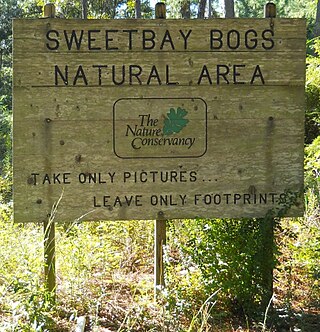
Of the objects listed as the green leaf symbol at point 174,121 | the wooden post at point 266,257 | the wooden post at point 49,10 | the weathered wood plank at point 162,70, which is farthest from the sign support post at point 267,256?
the wooden post at point 49,10

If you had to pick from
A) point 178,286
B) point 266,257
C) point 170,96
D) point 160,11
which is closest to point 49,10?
point 160,11

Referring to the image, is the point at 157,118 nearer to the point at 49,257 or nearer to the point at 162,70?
the point at 162,70

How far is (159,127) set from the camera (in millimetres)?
4406

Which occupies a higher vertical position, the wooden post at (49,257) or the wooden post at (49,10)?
the wooden post at (49,10)

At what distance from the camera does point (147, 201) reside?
445 cm

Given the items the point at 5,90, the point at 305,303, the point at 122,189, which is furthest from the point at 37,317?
the point at 5,90

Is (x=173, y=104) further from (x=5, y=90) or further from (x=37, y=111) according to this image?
(x=5, y=90)

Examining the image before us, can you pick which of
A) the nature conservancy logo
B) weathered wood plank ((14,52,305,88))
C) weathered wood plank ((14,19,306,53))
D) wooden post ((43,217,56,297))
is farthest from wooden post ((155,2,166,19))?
wooden post ((43,217,56,297))

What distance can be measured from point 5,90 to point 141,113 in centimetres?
2736

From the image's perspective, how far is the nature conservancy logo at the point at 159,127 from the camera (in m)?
4.38

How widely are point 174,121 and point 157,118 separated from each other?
149 mm

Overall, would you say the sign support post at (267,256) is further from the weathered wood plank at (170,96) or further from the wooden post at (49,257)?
the wooden post at (49,257)

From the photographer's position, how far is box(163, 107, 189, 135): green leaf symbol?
14.5ft

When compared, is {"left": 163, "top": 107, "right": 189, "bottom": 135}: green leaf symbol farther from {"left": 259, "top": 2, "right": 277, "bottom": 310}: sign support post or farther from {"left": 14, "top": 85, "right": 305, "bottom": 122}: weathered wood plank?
{"left": 259, "top": 2, "right": 277, "bottom": 310}: sign support post
